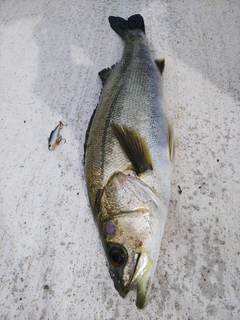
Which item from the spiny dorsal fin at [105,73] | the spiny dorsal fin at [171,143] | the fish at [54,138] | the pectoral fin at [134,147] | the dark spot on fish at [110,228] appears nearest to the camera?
the dark spot on fish at [110,228]

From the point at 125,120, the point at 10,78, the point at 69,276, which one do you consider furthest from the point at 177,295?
the point at 10,78

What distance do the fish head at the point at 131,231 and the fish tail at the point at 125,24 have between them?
6.39 ft

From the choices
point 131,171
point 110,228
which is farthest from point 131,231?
point 131,171

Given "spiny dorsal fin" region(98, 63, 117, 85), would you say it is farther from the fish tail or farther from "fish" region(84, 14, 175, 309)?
the fish tail

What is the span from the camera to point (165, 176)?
2039mm

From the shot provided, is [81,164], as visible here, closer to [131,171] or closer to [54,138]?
[54,138]

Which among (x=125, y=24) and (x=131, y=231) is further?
(x=125, y=24)

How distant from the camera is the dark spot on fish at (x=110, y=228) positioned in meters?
1.71

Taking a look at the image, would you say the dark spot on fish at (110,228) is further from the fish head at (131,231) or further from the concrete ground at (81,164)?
the concrete ground at (81,164)

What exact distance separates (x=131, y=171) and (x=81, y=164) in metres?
0.73

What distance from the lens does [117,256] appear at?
165 cm

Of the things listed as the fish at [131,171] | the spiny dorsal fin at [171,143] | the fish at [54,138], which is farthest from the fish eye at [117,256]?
the fish at [54,138]

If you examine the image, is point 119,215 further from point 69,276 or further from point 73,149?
point 73,149

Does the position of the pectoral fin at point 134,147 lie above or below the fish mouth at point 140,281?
above
